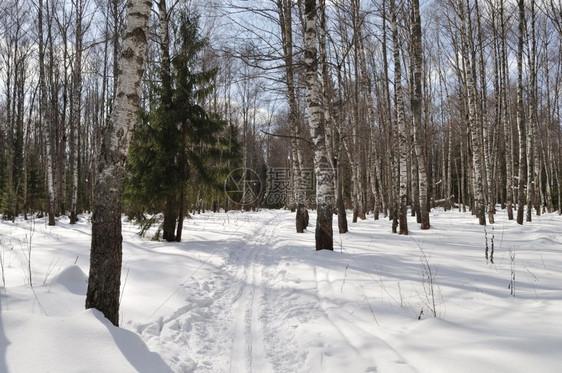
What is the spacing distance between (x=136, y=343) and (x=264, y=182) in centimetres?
4282

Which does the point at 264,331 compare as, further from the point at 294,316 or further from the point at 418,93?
the point at 418,93

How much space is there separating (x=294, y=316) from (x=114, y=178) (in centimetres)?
A: 264

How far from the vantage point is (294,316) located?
13.0 feet

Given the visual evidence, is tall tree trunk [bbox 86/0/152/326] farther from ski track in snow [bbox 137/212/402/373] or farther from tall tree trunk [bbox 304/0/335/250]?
tall tree trunk [bbox 304/0/335/250]

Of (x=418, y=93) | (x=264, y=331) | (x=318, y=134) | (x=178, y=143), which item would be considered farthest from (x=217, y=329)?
(x=418, y=93)

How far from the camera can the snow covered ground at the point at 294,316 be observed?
249cm

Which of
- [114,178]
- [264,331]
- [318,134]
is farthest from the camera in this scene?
[318,134]

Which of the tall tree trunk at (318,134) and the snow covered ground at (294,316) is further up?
the tall tree trunk at (318,134)

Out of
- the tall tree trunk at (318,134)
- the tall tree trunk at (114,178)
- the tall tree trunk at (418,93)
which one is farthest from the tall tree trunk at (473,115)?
the tall tree trunk at (114,178)

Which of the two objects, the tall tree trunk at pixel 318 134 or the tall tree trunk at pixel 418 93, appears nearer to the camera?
the tall tree trunk at pixel 318 134

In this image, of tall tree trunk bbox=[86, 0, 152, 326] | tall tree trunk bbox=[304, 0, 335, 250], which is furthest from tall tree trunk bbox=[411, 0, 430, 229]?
tall tree trunk bbox=[86, 0, 152, 326]

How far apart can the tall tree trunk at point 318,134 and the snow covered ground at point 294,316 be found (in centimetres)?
102

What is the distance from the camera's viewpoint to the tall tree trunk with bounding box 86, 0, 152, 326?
3166mm

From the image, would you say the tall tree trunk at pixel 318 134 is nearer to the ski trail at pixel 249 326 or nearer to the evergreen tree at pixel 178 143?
the ski trail at pixel 249 326
